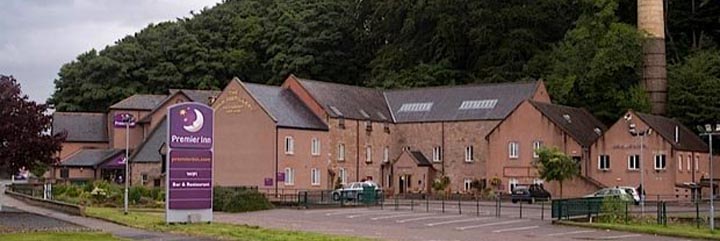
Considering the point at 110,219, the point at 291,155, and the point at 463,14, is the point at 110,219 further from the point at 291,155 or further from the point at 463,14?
the point at 463,14

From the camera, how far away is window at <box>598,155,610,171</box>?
6531cm

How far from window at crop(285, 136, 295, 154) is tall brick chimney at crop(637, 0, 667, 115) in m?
27.7

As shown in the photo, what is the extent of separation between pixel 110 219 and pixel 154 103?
59.0 m

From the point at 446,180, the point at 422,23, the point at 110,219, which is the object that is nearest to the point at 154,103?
the point at 422,23

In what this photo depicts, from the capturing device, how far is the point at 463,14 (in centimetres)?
9319

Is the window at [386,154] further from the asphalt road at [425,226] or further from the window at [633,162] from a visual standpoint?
the asphalt road at [425,226]

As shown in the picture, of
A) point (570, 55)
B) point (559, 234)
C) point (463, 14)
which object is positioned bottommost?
point (559, 234)

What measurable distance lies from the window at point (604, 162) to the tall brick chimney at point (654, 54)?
433 inches

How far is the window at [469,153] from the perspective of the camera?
71.9 metres

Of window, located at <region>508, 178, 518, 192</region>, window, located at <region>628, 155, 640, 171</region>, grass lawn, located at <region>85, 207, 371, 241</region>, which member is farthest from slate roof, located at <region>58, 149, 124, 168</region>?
grass lawn, located at <region>85, 207, 371, 241</region>

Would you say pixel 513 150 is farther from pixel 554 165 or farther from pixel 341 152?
pixel 341 152

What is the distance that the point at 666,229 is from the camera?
1412 inches

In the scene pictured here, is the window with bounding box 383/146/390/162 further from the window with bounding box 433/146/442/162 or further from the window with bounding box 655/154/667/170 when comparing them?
the window with bounding box 655/154/667/170

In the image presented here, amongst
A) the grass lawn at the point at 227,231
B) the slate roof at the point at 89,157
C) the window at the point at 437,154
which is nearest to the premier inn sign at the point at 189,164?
the grass lawn at the point at 227,231
